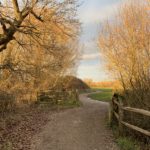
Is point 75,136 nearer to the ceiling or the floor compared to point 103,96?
nearer to the floor

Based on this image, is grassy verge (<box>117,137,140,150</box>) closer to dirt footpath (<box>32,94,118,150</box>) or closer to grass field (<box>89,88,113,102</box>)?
dirt footpath (<box>32,94,118,150</box>)

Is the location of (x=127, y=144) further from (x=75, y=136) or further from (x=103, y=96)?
(x=103, y=96)

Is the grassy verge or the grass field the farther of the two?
the grass field

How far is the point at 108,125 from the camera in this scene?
14453 mm

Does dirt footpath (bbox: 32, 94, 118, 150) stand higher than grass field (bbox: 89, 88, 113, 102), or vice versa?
grass field (bbox: 89, 88, 113, 102)

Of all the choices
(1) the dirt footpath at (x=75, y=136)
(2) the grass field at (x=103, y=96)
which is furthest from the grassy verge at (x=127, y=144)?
(2) the grass field at (x=103, y=96)

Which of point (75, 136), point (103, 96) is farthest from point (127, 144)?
point (103, 96)

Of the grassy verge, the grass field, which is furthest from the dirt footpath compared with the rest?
the grass field

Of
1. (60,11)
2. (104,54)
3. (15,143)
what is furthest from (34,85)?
(15,143)

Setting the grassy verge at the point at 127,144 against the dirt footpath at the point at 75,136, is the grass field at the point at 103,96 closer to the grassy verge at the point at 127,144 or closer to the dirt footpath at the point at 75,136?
the dirt footpath at the point at 75,136

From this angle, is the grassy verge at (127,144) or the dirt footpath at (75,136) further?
the dirt footpath at (75,136)

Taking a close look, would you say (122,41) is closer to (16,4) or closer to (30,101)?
(16,4)

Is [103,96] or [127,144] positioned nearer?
[127,144]

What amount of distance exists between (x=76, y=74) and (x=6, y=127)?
20238mm
